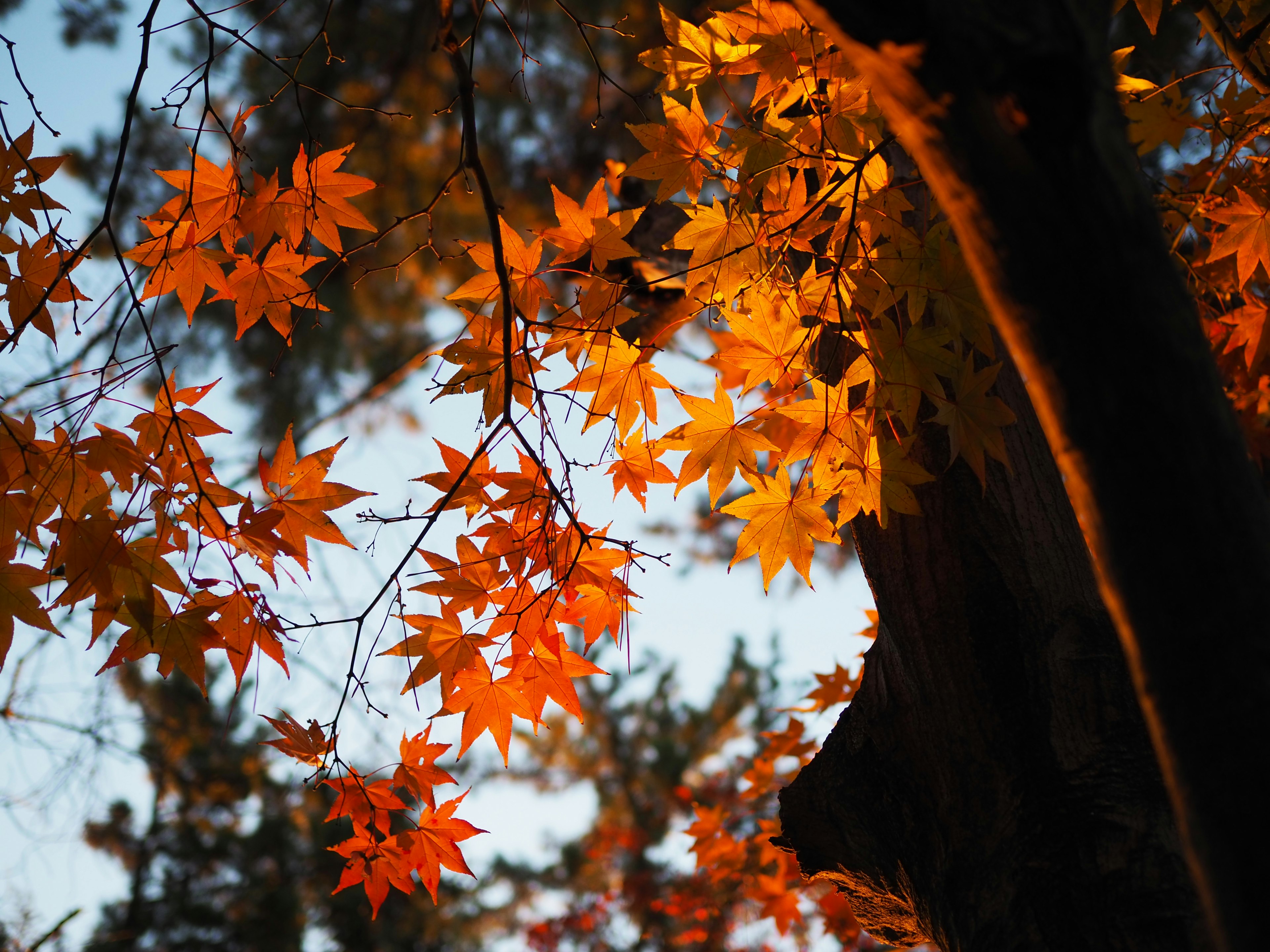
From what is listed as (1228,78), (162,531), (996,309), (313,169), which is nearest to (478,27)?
(313,169)

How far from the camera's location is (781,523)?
3.78 ft

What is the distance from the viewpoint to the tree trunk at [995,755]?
2.93 ft

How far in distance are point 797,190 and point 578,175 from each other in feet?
10.9

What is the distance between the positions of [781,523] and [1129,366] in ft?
2.31

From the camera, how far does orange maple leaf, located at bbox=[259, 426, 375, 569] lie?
1.12 meters

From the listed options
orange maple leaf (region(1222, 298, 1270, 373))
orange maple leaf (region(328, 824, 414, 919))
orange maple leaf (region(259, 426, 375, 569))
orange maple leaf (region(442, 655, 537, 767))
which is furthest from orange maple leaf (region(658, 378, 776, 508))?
orange maple leaf (region(1222, 298, 1270, 373))

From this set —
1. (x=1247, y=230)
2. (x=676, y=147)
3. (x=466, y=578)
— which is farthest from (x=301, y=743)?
(x=1247, y=230)

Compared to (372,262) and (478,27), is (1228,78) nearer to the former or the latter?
(478,27)

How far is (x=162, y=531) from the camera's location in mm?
991

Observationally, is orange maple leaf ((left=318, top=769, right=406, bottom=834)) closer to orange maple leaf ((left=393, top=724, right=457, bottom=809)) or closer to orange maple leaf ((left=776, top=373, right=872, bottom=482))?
orange maple leaf ((left=393, top=724, right=457, bottom=809))

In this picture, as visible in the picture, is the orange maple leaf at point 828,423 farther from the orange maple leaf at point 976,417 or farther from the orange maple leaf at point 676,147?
the orange maple leaf at point 676,147

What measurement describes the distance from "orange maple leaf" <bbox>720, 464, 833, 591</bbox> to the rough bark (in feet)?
2.09

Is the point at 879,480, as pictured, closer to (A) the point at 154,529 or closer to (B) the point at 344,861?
(A) the point at 154,529

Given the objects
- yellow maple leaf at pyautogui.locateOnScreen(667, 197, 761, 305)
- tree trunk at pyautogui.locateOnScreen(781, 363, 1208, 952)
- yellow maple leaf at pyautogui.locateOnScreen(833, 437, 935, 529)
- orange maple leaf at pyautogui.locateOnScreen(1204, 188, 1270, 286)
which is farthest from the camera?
orange maple leaf at pyautogui.locateOnScreen(1204, 188, 1270, 286)
